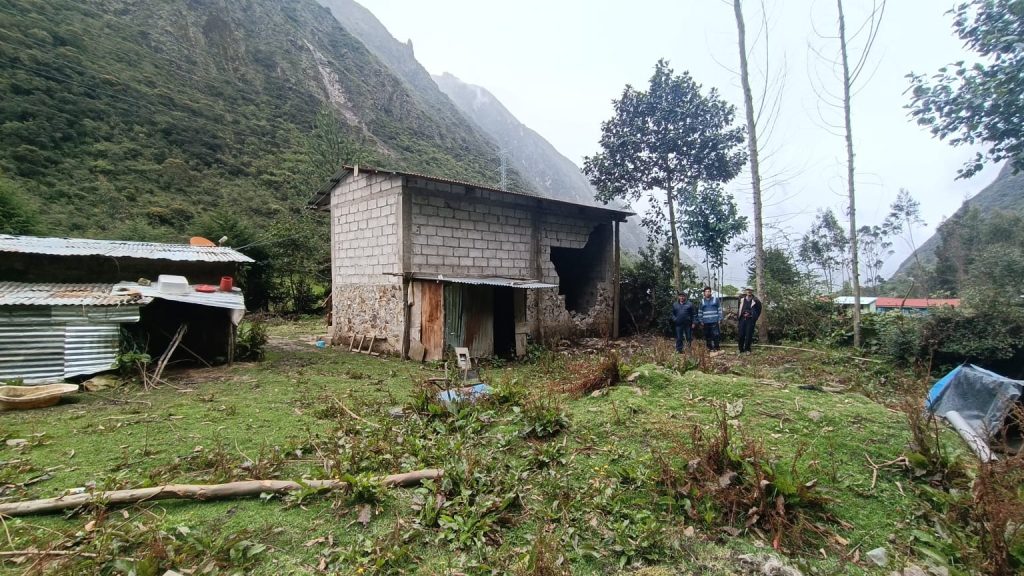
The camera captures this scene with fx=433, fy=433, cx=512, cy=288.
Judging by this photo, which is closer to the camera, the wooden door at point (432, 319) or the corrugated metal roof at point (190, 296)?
the corrugated metal roof at point (190, 296)

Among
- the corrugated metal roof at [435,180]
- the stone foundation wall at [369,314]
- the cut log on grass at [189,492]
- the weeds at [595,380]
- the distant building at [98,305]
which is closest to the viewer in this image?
the cut log on grass at [189,492]

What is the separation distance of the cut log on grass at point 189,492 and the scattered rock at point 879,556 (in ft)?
9.47

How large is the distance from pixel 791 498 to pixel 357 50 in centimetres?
6639

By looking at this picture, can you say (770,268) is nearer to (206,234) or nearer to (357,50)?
(206,234)

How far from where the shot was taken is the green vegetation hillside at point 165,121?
2080 cm

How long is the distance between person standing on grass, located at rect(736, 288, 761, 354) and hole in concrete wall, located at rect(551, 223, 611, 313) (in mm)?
4080

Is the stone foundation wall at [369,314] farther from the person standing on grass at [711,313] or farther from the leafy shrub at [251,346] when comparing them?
the person standing on grass at [711,313]

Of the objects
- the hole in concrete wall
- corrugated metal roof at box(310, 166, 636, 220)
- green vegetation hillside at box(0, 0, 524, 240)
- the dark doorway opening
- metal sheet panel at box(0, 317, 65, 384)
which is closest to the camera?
metal sheet panel at box(0, 317, 65, 384)

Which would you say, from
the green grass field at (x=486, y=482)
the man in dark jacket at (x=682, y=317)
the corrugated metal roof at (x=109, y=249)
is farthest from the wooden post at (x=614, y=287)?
the corrugated metal roof at (x=109, y=249)

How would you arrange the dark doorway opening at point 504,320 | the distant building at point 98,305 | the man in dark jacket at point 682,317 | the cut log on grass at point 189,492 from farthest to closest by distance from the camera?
1. the dark doorway opening at point 504,320
2. the man in dark jacket at point 682,317
3. the distant building at point 98,305
4. the cut log on grass at point 189,492

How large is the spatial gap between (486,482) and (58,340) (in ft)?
25.3

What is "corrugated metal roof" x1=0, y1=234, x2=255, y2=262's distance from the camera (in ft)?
25.2

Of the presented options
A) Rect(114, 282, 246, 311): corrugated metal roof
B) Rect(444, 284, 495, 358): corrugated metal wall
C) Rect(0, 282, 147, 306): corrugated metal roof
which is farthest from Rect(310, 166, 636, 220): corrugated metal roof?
Rect(0, 282, 147, 306): corrugated metal roof

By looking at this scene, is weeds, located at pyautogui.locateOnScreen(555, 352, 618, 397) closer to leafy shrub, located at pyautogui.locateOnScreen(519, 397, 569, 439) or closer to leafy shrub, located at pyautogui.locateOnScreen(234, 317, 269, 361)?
leafy shrub, located at pyautogui.locateOnScreen(519, 397, 569, 439)
